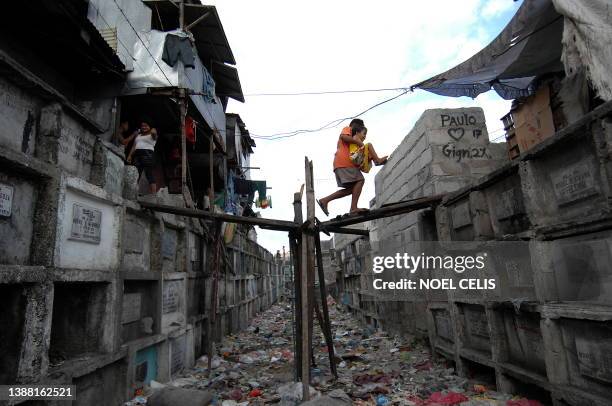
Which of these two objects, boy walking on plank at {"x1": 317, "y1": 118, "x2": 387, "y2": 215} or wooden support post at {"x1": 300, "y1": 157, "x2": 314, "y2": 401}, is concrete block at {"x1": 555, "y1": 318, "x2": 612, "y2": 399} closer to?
wooden support post at {"x1": 300, "y1": 157, "x2": 314, "y2": 401}

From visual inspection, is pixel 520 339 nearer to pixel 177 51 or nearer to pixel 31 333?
pixel 31 333

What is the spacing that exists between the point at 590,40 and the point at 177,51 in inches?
292

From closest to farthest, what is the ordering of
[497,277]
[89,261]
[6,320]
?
[6,320] → [89,261] → [497,277]

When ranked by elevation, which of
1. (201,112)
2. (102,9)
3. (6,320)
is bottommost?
(6,320)

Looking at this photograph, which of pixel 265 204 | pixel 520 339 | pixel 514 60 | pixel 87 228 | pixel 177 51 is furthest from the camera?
pixel 265 204

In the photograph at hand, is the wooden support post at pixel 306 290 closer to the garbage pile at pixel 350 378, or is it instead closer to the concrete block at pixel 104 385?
the garbage pile at pixel 350 378

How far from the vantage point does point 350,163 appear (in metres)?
5.15

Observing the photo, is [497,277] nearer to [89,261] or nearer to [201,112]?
[89,261]

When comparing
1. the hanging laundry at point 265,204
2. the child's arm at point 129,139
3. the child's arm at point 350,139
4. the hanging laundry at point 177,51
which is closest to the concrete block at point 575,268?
the child's arm at point 350,139

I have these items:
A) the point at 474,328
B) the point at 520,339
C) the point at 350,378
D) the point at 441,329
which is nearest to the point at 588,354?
the point at 520,339

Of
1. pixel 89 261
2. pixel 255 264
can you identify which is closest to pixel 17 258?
pixel 89 261

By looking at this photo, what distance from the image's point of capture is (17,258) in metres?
2.87

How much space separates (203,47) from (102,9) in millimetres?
2596

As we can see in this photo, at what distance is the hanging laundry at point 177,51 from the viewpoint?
26.3 feet
